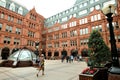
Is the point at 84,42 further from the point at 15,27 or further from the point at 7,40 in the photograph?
the point at 7,40

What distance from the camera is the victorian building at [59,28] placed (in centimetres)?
3103

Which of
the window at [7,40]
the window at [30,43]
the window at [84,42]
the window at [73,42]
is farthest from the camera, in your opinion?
the window at [30,43]

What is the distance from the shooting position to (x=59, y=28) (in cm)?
4222

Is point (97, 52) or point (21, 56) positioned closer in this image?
point (97, 52)

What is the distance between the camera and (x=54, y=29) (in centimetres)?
4403

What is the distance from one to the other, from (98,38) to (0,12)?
30.5 metres

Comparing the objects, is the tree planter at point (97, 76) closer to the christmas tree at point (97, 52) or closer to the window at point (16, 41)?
the christmas tree at point (97, 52)

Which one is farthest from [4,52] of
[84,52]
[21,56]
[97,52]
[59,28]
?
[97,52]

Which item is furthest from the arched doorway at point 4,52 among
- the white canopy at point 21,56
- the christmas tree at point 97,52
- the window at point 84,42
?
the christmas tree at point 97,52

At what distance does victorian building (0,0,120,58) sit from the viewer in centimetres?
3103

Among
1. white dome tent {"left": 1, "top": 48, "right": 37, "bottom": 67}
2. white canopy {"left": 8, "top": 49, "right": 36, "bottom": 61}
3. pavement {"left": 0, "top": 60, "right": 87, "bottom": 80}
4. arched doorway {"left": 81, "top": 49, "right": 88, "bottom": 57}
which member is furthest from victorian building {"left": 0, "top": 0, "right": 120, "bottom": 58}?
pavement {"left": 0, "top": 60, "right": 87, "bottom": 80}

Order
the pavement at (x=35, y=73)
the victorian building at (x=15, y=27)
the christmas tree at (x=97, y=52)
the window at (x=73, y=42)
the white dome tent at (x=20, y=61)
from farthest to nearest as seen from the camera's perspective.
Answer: the window at (x=73, y=42) < the victorian building at (x=15, y=27) < the white dome tent at (x=20, y=61) < the christmas tree at (x=97, y=52) < the pavement at (x=35, y=73)

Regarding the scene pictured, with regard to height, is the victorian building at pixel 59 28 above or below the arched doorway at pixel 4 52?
above

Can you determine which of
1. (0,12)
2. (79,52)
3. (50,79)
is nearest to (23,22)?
(0,12)
